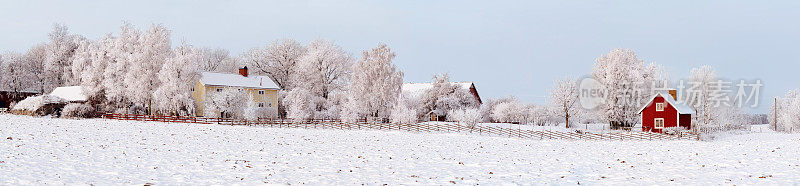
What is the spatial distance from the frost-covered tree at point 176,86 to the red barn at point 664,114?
146 feet

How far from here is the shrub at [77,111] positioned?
46.9m

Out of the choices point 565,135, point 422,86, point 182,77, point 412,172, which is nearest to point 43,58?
point 182,77

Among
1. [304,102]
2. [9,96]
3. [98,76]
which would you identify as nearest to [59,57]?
[9,96]

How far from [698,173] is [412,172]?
8918mm

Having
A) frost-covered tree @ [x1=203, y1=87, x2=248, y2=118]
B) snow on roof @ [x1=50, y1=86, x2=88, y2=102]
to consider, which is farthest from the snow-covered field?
snow on roof @ [x1=50, y1=86, x2=88, y2=102]

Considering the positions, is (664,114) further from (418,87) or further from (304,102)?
(304,102)

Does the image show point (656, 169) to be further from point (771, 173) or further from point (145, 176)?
point (145, 176)

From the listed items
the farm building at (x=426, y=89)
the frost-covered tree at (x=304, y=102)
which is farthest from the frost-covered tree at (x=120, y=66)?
the farm building at (x=426, y=89)

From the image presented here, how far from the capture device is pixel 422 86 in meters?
70.4

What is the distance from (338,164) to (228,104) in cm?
3578

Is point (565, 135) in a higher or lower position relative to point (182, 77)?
lower

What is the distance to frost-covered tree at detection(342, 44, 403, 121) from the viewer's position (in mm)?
48031

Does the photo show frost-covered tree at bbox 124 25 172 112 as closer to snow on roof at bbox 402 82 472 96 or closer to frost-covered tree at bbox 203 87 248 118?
frost-covered tree at bbox 203 87 248 118

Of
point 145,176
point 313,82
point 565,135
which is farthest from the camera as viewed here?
point 313,82
